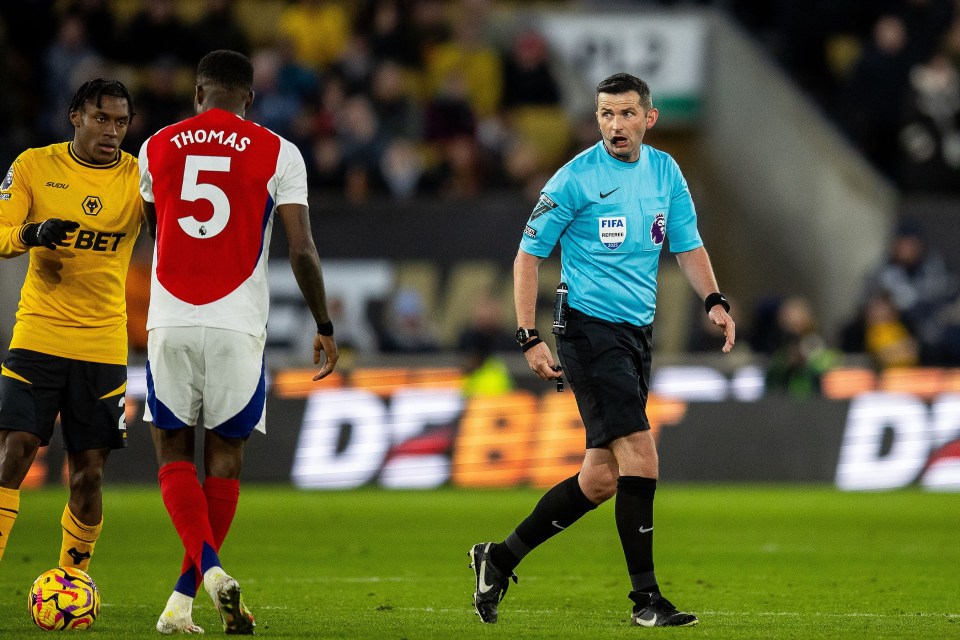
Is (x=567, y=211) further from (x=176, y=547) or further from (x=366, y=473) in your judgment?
(x=366, y=473)

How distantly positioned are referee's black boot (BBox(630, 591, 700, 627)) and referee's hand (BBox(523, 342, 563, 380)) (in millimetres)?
1022

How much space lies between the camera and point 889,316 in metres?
16.9

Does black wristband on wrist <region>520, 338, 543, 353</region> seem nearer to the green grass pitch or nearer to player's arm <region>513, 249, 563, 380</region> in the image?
player's arm <region>513, 249, 563, 380</region>

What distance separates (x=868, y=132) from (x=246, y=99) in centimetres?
1468

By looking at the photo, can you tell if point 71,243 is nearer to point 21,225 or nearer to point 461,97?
point 21,225

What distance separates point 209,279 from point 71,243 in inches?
41.6

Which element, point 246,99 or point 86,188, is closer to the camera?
point 246,99

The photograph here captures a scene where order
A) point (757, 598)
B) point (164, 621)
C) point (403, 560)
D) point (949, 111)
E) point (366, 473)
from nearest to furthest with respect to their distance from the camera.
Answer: point (164, 621)
point (757, 598)
point (403, 560)
point (366, 473)
point (949, 111)

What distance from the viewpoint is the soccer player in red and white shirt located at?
6.42 metres

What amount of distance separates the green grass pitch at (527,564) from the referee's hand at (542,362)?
1095mm

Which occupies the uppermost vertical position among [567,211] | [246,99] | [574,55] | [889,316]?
[574,55]

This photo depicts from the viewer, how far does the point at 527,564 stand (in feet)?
32.6

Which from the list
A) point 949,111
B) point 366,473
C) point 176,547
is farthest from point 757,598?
point 949,111

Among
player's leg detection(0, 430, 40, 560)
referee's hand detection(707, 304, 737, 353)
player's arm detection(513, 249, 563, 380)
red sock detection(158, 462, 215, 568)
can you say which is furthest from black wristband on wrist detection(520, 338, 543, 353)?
player's leg detection(0, 430, 40, 560)
